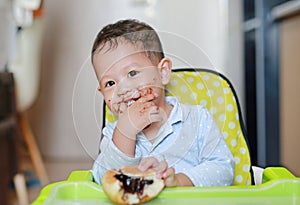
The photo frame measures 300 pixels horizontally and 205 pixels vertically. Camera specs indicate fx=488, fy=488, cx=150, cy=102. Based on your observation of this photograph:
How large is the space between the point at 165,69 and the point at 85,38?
4.88 feet

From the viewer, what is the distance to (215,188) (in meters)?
0.56

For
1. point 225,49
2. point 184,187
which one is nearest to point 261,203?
point 184,187

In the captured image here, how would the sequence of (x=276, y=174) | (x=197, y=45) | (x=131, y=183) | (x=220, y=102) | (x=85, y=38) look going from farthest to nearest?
(x=85, y=38), (x=197, y=45), (x=220, y=102), (x=276, y=174), (x=131, y=183)

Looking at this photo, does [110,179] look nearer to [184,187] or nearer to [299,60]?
[184,187]

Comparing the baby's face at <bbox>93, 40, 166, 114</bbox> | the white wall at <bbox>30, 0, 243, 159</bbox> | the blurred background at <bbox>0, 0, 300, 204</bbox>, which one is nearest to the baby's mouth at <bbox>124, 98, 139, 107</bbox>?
the baby's face at <bbox>93, 40, 166, 114</bbox>

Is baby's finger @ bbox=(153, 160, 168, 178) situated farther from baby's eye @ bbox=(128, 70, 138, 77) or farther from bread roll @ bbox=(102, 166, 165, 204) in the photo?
baby's eye @ bbox=(128, 70, 138, 77)

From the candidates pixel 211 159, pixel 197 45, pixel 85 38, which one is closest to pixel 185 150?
pixel 211 159

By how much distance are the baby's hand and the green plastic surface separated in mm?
12

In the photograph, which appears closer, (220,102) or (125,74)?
(125,74)

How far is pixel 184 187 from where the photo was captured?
1.87 ft

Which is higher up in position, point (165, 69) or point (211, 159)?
point (165, 69)

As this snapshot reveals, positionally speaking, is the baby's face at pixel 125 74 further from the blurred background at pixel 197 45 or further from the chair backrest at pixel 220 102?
the blurred background at pixel 197 45

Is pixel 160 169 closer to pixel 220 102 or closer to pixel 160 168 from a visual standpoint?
pixel 160 168

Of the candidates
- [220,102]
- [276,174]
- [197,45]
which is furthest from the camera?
[197,45]
